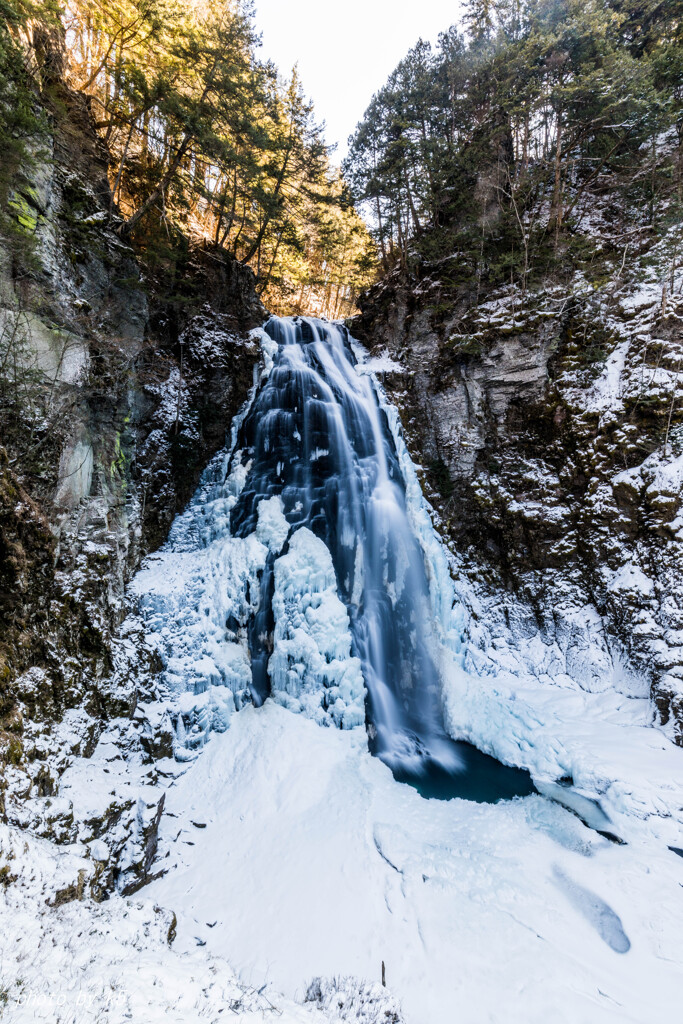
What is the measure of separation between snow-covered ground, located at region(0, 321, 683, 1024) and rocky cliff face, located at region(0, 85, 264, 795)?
84 cm

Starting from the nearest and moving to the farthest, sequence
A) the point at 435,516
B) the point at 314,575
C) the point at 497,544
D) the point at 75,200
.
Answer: the point at 75,200 < the point at 314,575 < the point at 497,544 < the point at 435,516

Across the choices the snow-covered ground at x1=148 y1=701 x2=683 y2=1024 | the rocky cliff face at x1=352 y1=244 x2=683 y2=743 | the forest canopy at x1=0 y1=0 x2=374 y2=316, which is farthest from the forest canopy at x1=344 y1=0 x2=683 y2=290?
the snow-covered ground at x1=148 y1=701 x2=683 y2=1024

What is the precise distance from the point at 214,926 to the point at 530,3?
2140 centimetres

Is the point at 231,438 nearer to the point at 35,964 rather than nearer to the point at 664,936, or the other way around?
the point at 35,964

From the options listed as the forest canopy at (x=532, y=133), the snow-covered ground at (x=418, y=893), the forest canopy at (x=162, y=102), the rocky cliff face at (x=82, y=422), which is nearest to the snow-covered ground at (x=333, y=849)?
the snow-covered ground at (x=418, y=893)

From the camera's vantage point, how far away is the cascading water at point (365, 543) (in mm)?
7797

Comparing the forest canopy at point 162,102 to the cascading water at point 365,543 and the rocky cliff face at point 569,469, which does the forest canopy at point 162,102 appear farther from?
the rocky cliff face at point 569,469

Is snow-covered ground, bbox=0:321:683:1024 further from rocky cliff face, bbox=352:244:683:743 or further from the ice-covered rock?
rocky cliff face, bbox=352:244:683:743

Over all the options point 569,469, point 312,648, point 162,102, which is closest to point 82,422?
point 312,648

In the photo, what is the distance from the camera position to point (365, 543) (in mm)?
9852

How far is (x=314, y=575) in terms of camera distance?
9.03 meters

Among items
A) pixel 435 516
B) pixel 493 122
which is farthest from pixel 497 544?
pixel 493 122

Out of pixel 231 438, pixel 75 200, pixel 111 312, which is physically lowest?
pixel 231 438

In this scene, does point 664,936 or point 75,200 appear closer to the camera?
point 664,936
